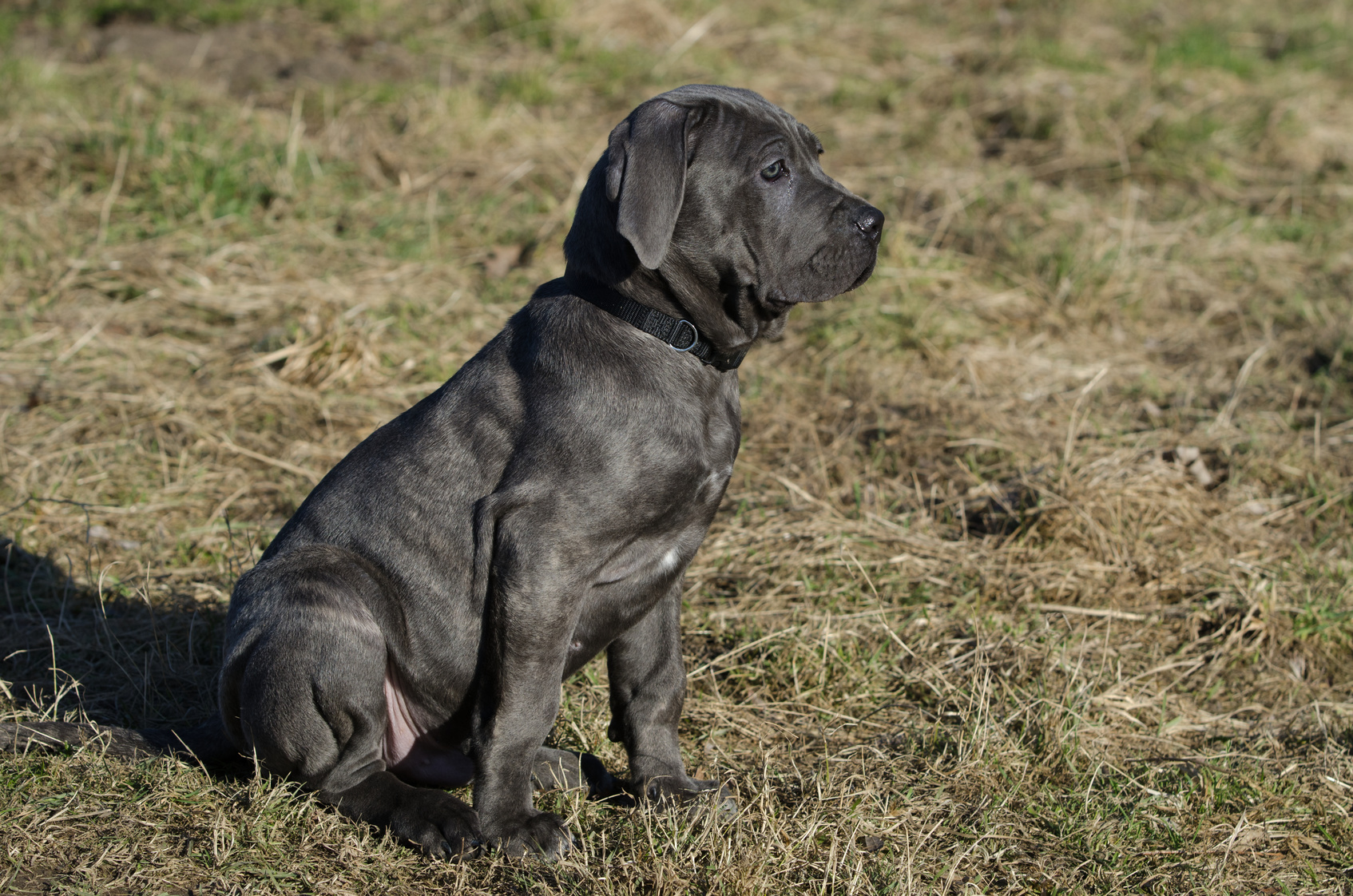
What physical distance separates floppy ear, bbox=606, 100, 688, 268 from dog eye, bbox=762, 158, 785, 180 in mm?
272

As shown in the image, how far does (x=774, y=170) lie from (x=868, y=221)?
1.01ft

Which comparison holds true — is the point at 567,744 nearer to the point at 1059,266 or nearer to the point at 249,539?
the point at 249,539

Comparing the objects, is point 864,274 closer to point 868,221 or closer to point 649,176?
point 868,221

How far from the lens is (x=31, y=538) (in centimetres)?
472

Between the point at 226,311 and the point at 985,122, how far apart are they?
5723 mm

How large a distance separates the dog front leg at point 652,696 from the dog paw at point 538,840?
0.39 metres

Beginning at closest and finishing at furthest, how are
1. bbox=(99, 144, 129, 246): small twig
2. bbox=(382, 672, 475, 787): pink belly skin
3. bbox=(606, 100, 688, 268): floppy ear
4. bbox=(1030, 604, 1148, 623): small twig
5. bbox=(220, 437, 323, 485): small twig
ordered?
bbox=(606, 100, 688, 268): floppy ear → bbox=(382, 672, 475, 787): pink belly skin → bbox=(1030, 604, 1148, 623): small twig → bbox=(220, 437, 323, 485): small twig → bbox=(99, 144, 129, 246): small twig

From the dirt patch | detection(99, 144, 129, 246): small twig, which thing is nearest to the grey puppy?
detection(99, 144, 129, 246): small twig

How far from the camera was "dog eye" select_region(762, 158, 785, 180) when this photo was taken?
325cm

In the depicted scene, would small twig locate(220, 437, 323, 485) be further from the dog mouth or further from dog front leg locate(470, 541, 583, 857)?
the dog mouth

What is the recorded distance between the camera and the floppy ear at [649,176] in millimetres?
2973

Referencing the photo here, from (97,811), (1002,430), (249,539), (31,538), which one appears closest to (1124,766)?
(1002,430)

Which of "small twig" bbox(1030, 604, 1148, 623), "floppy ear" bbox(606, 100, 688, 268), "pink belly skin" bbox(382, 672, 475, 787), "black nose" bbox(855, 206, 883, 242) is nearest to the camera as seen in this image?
"floppy ear" bbox(606, 100, 688, 268)

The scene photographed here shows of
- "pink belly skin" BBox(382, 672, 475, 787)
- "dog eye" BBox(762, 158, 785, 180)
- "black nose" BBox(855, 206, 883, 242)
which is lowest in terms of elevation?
"pink belly skin" BBox(382, 672, 475, 787)
